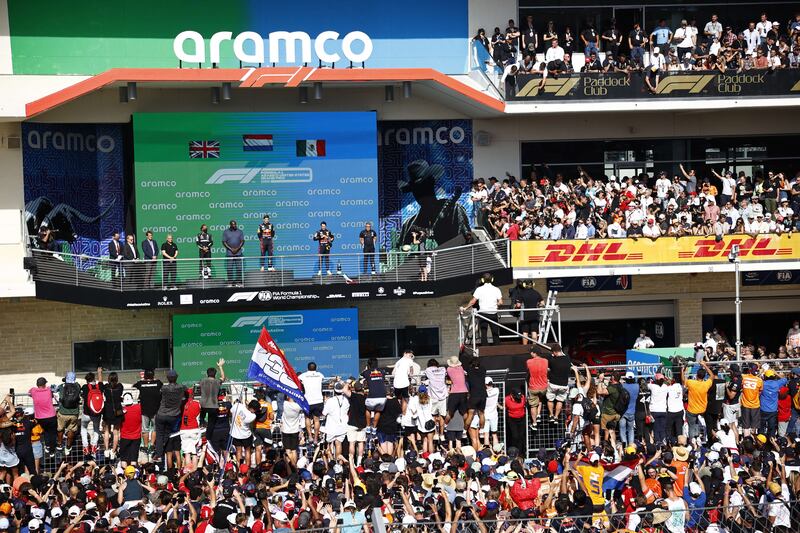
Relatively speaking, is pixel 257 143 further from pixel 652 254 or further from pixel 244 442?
pixel 244 442

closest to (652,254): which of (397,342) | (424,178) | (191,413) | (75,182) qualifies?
(424,178)

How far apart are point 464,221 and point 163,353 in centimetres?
865

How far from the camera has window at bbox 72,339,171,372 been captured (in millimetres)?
30891

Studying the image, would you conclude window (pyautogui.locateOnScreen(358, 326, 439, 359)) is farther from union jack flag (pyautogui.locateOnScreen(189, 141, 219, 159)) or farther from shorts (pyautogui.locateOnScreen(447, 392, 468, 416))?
Answer: shorts (pyautogui.locateOnScreen(447, 392, 468, 416))

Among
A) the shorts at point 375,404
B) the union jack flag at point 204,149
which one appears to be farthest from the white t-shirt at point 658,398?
the union jack flag at point 204,149

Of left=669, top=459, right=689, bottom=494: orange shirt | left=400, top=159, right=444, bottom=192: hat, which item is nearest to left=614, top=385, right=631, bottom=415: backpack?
left=669, top=459, right=689, bottom=494: orange shirt

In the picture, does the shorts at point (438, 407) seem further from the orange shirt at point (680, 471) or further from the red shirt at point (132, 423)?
the red shirt at point (132, 423)

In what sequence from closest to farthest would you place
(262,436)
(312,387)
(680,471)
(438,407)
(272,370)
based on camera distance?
1. (680,471)
2. (272,370)
3. (262,436)
4. (438,407)
5. (312,387)

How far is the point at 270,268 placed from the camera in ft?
97.8

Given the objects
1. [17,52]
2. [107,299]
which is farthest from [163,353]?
[17,52]

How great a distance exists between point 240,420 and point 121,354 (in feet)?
33.1

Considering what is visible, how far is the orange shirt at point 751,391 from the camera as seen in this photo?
76.6ft

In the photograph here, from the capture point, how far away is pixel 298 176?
104 feet

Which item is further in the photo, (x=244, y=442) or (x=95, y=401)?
(x=95, y=401)
